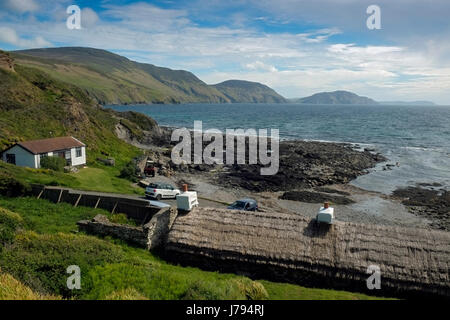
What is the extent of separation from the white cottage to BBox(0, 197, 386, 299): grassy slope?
2292cm

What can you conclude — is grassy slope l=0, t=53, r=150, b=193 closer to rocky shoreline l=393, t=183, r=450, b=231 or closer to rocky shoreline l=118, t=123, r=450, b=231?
rocky shoreline l=118, t=123, r=450, b=231

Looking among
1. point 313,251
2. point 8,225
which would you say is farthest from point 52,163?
point 313,251

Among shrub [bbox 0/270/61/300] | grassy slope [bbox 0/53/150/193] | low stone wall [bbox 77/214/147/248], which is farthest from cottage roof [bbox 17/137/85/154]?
shrub [bbox 0/270/61/300]

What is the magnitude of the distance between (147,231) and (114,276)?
4.70m

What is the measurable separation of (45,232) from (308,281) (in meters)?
13.7

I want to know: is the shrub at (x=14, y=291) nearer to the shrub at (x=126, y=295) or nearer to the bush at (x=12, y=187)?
the shrub at (x=126, y=295)

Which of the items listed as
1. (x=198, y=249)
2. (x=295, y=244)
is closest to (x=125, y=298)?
(x=198, y=249)

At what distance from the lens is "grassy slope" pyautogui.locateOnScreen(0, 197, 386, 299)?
12.2m

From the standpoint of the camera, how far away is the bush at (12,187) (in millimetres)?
24766

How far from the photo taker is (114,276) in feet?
43.8

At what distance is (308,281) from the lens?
15.2 metres

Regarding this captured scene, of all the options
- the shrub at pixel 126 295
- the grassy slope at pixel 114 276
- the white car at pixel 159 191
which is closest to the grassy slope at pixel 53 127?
the white car at pixel 159 191

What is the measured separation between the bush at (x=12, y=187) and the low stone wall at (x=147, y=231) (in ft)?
33.0
